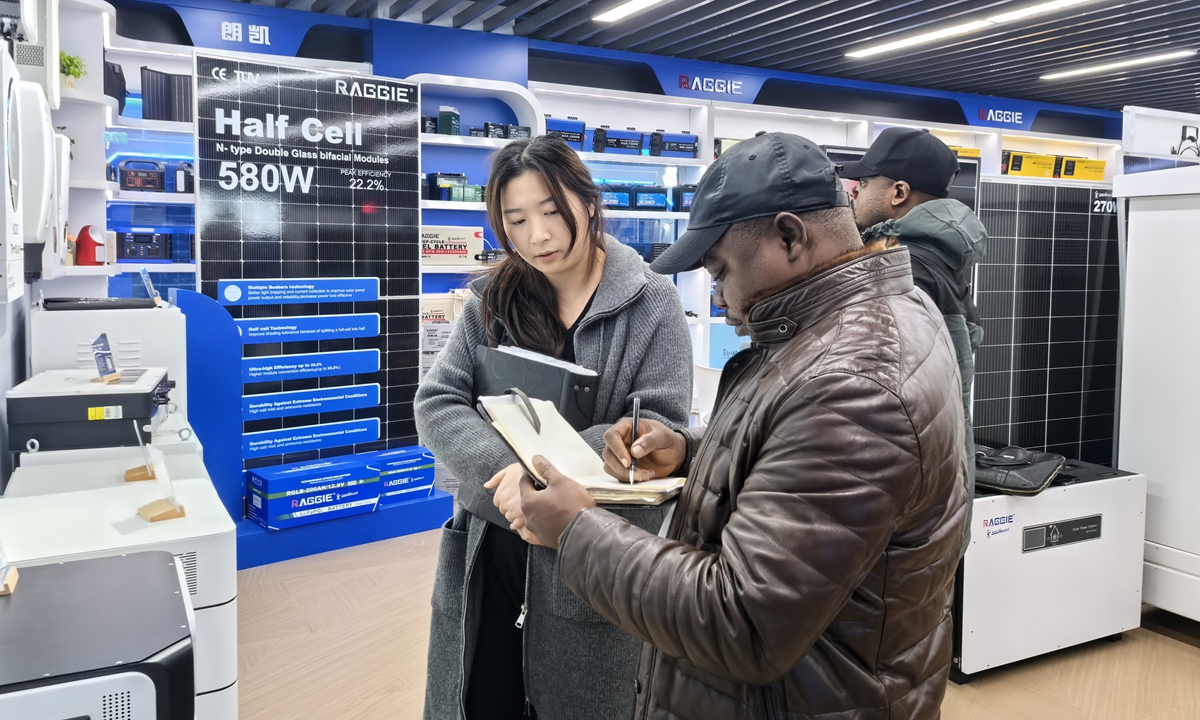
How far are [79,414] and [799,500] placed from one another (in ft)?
8.33

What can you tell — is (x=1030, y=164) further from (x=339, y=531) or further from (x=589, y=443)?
(x=589, y=443)

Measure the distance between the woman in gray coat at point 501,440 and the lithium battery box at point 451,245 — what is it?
4255mm

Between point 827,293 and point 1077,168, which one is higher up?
point 1077,168

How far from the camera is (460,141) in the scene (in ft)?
19.9

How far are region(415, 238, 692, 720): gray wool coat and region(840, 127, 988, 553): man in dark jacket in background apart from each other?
1094 mm

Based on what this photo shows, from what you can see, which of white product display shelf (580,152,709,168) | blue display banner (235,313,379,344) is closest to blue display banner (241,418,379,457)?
blue display banner (235,313,379,344)

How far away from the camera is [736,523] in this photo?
0.97 meters

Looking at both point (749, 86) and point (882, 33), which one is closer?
point (882, 33)

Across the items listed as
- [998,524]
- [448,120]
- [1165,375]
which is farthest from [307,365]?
[1165,375]

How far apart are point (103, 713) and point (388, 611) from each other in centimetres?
297

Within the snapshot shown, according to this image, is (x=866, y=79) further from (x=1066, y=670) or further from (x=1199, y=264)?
(x=1066, y=670)

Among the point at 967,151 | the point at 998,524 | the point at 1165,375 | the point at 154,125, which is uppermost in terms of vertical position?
the point at 967,151

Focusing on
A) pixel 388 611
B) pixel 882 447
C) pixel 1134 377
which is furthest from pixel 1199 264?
pixel 388 611

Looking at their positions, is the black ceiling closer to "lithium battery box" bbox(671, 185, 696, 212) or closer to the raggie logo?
"lithium battery box" bbox(671, 185, 696, 212)
